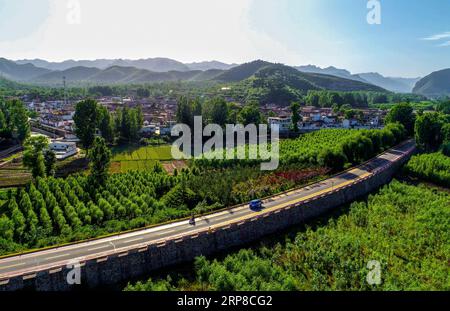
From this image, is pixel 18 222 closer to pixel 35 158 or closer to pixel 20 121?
pixel 35 158

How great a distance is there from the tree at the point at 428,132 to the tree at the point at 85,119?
42.8 metres

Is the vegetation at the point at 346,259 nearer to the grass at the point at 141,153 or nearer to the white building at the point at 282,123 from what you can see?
the grass at the point at 141,153

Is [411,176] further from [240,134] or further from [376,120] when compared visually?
[376,120]

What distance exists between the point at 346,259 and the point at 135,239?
1192cm

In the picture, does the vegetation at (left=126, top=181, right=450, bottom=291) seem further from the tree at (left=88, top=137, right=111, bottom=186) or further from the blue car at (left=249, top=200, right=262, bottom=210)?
the tree at (left=88, top=137, right=111, bottom=186)

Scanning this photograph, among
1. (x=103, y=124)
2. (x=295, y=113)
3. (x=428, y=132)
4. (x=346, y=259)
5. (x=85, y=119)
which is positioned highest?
(x=295, y=113)

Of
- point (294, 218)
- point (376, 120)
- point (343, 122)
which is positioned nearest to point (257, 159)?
point (294, 218)

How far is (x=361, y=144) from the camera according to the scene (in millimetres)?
38219

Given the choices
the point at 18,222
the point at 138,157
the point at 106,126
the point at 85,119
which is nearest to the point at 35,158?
the point at 18,222

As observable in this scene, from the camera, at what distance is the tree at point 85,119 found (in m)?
45.6

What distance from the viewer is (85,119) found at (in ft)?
150

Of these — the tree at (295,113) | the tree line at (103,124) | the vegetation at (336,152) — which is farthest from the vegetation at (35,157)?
the tree at (295,113)

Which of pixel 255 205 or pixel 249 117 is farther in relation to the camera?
pixel 249 117
